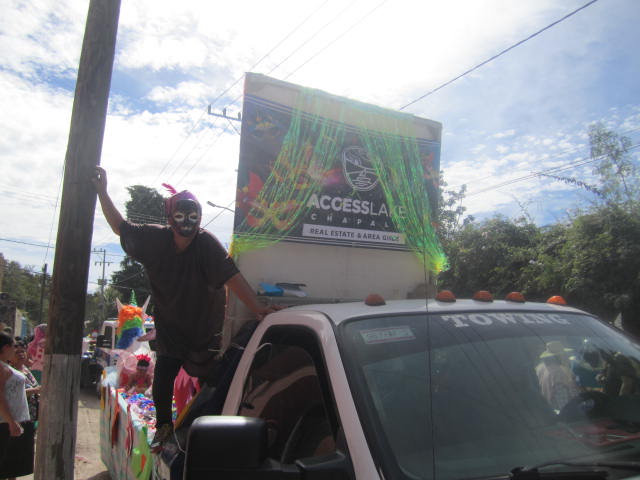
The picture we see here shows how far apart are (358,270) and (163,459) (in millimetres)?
1973

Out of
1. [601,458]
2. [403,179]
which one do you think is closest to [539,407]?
[601,458]

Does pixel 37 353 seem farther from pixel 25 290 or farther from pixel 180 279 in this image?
pixel 25 290

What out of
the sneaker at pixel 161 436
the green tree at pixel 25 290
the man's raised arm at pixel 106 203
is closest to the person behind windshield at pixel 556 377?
the sneaker at pixel 161 436

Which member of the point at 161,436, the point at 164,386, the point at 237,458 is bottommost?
the point at 161,436

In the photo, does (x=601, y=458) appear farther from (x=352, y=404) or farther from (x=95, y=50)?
(x=95, y=50)

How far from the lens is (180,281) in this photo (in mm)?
3023

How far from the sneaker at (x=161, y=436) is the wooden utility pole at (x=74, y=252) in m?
0.70

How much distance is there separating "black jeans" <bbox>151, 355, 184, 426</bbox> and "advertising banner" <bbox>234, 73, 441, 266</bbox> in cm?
89

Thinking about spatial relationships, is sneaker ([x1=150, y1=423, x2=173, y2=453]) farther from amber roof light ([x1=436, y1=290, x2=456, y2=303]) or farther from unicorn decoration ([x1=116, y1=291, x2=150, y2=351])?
unicorn decoration ([x1=116, y1=291, x2=150, y2=351])

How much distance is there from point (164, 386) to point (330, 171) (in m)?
1.93

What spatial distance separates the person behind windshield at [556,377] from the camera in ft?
6.24

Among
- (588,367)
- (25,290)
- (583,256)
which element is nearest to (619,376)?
(588,367)

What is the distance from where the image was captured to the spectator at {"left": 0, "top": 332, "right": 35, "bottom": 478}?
5059 mm

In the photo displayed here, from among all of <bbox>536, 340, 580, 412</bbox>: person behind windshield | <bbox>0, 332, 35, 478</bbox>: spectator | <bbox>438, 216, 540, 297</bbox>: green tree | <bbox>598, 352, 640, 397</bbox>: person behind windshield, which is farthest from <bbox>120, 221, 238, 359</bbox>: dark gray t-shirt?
<bbox>438, 216, 540, 297</bbox>: green tree
